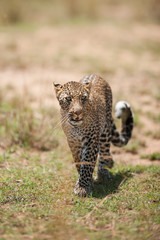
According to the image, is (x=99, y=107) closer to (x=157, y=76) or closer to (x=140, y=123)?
(x=140, y=123)

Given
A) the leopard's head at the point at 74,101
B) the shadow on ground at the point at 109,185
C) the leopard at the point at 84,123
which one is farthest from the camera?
the shadow on ground at the point at 109,185

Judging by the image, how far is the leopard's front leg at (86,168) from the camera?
19.5ft

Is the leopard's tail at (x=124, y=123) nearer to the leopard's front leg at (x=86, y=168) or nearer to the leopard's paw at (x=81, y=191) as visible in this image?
the leopard's front leg at (x=86, y=168)

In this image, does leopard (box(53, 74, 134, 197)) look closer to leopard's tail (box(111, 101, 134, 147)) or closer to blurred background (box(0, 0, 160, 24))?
leopard's tail (box(111, 101, 134, 147))

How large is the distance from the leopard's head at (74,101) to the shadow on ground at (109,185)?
1106 mm

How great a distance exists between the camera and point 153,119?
33.3ft

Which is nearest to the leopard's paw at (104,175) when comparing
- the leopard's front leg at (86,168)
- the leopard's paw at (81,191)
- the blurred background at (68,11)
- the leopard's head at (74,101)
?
the leopard's front leg at (86,168)

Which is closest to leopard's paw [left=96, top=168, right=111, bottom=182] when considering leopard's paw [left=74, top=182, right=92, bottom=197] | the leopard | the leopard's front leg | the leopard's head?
the leopard

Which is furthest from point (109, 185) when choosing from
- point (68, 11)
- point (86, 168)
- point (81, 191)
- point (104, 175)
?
point (68, 11)

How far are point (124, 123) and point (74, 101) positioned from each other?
6.98 feet

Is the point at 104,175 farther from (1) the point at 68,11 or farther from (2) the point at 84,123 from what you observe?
(1) the point at 68,11

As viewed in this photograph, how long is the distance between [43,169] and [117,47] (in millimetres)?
10433

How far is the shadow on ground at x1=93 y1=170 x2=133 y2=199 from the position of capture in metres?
6.06

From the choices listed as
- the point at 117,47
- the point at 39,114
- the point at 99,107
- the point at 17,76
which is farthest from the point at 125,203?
the point at 117,47
